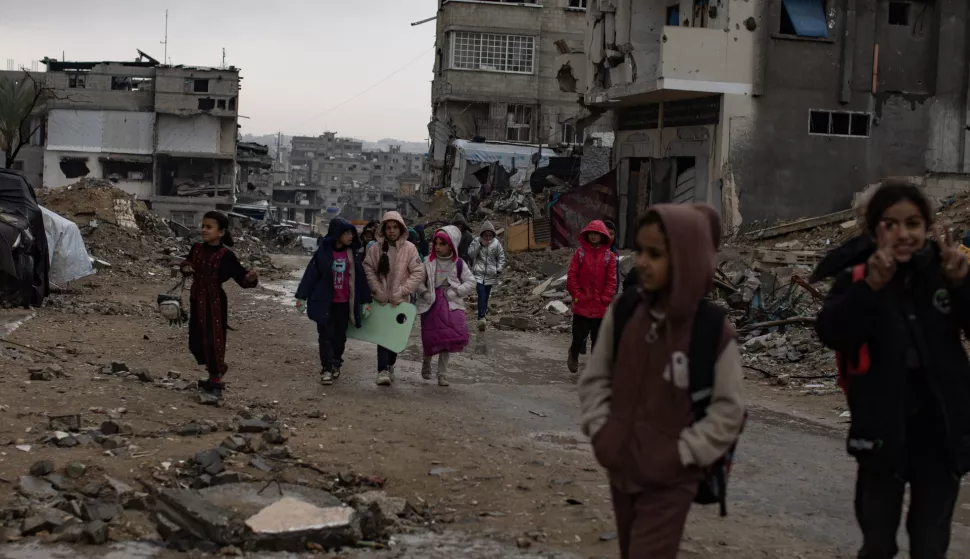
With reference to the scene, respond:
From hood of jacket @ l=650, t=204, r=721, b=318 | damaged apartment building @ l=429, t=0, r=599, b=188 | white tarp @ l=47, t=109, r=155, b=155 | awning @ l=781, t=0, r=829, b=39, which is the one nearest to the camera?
hood of jacket @ l=650, t=204, r=721, b=318

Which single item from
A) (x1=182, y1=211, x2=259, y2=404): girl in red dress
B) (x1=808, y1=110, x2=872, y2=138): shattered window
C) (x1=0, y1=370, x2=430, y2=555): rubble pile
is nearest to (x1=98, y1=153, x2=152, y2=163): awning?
(x1=808, y1=110, x2=872, y2=138): shattered window

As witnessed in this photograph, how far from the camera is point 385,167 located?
432 feet

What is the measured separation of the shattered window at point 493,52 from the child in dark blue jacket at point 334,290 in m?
41.4

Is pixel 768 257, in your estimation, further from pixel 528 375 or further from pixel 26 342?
pixel 26 342

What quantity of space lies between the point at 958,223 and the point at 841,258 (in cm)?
1544

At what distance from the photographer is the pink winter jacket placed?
11.2 m

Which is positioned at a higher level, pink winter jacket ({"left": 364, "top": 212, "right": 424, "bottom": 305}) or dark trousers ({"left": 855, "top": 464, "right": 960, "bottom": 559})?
pink winter jacket ({"left": 364, "top": 212, "right": 424, "bottom": 305})

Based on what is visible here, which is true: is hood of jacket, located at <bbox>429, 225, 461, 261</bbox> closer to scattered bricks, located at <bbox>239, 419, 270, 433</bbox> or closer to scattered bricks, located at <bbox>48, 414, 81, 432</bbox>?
scattered bricks, located at <bbox>239, 419, 270, 433</bbox>

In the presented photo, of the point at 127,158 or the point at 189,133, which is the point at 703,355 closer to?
the point at 189,133

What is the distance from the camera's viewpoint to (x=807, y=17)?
944 inches

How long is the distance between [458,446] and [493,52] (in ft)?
148

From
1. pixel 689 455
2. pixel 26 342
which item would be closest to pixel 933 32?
pixel 26 342

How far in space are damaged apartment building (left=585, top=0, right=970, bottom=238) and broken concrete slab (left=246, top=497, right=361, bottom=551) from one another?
1937 cm

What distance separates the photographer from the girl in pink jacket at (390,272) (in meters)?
11.2
